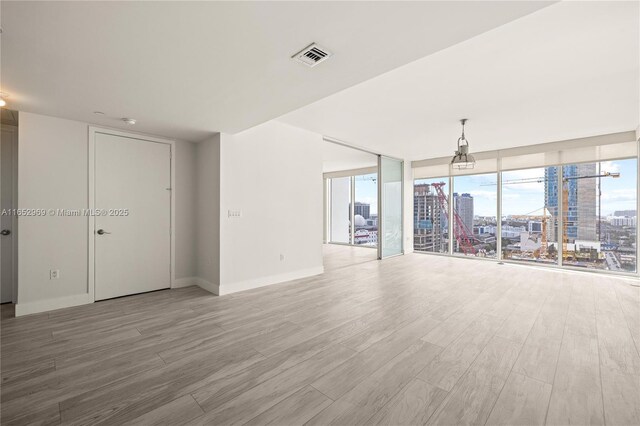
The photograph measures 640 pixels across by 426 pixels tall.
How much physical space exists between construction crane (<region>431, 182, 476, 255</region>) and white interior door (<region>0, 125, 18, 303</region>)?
29.4 feet

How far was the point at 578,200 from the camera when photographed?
5.95 meters

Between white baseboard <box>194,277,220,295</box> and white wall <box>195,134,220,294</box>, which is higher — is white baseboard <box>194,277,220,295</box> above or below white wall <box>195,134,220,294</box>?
below

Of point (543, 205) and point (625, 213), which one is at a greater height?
point (543, 205)

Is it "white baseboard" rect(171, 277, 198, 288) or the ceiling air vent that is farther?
"white baseboard" rect(171, 277, 198, 288)

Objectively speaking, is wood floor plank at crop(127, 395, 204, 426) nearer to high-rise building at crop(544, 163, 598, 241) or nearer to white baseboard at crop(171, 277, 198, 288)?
white baseboard at crop(171, 277, 198, 288)

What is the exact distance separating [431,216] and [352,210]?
3.21 meters

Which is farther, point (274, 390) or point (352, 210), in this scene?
point (352, 210)

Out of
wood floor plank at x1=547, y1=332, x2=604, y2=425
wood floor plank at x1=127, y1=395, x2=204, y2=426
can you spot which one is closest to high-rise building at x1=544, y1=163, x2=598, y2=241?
wood floor plank at x1=547, y1=332, x2=604, y2=425

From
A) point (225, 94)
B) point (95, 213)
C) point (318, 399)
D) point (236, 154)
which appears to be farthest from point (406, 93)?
point (95, 213)

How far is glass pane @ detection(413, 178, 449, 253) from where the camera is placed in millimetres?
8016

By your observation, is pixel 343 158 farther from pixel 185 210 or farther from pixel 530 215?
pixel 530 215

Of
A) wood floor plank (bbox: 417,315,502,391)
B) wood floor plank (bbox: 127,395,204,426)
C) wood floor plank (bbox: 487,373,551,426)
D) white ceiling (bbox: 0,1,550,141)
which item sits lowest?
wood floor plank (bbox: 127,395,204,426)

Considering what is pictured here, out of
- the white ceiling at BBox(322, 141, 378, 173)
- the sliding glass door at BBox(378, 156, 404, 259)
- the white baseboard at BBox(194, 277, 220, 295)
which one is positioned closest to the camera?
the white baseboard at BBox(194, 277, 220, 295)

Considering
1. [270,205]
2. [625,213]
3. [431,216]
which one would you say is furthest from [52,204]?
[625,213]
